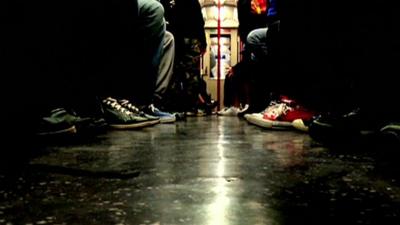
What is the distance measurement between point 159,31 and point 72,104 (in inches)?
38.3

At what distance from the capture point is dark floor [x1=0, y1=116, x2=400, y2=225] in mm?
598

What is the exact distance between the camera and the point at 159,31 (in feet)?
8.57

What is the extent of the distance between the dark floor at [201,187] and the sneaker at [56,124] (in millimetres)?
89

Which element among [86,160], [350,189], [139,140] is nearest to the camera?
[350,189]

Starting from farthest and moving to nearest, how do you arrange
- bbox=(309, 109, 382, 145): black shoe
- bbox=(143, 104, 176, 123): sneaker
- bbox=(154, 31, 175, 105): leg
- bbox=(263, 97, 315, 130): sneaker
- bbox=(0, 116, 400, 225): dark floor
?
1. bbox=(154, 31, 175, 105): leg
2. bbox=(143, 104, 176, 123): sneaker
3. bbox=(263, 97, 315, 130): sneaker
4. bbox=(309, 109, 382, 145): black shoe
5. bbox=(0, 116, 400, 225): dark floor

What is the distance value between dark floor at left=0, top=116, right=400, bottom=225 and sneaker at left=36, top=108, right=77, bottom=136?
0.09m

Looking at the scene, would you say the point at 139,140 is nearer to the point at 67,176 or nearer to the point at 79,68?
the point at 79,68

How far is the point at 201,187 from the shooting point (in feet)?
2.60

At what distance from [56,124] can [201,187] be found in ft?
2.37

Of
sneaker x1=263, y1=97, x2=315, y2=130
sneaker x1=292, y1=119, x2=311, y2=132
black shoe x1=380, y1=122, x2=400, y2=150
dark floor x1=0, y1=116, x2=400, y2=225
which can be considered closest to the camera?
dark floor x1=0, y1=116, x2=400, y2=225

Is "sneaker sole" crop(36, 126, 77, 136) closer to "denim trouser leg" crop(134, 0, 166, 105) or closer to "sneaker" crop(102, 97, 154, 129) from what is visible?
"sneaker" crop(102, 97, 154, 129)

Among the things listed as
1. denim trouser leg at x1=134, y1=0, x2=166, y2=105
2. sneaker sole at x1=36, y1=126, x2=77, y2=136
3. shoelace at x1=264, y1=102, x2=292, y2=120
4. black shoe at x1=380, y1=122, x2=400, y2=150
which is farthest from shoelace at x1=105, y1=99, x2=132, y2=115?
black shoe at x1=380, y1=122, x2=400, y2=150

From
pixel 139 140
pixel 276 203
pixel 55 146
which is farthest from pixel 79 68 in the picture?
pixel 276 203

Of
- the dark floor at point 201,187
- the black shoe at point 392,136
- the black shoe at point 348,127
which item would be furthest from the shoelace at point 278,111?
the black shoe at point 392,136
